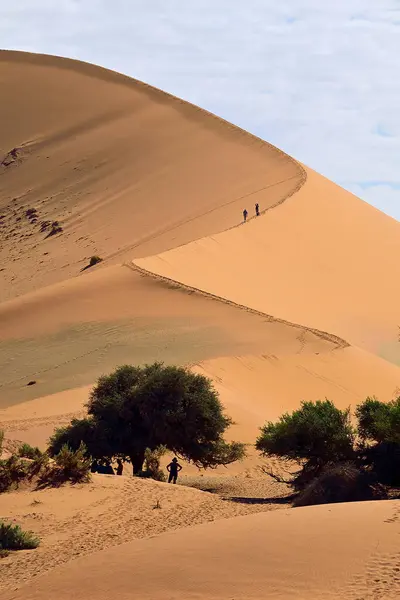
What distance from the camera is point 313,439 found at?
16.5 metres

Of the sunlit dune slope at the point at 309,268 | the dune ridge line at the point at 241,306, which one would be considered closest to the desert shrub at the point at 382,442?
the dune ridge line at the point at 241,306

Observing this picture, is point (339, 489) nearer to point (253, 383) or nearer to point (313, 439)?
point (313, 439)

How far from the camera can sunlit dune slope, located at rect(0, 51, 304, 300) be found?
4241 cm

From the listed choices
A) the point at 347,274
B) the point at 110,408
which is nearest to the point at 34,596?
the point at 110,408

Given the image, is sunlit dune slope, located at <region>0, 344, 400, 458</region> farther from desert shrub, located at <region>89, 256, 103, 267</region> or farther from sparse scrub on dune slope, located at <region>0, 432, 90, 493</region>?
desert shrub, located at <region>89, 256, 103, 267</region>

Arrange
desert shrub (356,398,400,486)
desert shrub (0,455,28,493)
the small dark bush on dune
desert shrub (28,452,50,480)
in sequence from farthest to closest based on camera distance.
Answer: the small dark bush on dune → desert shrub (356,398,400,486) → desert shrub (28,452,50,480) → desert shrub (0,455,28,493)

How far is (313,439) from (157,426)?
3588 millimetres

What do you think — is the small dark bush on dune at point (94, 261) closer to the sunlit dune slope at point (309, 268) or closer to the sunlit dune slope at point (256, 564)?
the sunlit dune slope at point (309, 268)

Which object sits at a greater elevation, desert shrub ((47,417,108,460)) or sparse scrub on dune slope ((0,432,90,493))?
desert shrub ((47,417,108,460))

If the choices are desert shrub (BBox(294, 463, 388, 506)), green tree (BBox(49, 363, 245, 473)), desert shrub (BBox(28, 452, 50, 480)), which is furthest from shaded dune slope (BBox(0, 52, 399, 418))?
desert shrub (BBox(294, 463, 388, 506))

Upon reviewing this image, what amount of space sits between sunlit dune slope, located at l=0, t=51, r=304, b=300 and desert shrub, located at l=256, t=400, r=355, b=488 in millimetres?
22265

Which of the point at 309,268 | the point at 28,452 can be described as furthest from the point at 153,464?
the point at 309,268

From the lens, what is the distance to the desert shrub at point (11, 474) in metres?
14.1

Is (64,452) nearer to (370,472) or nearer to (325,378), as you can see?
(370,472)
